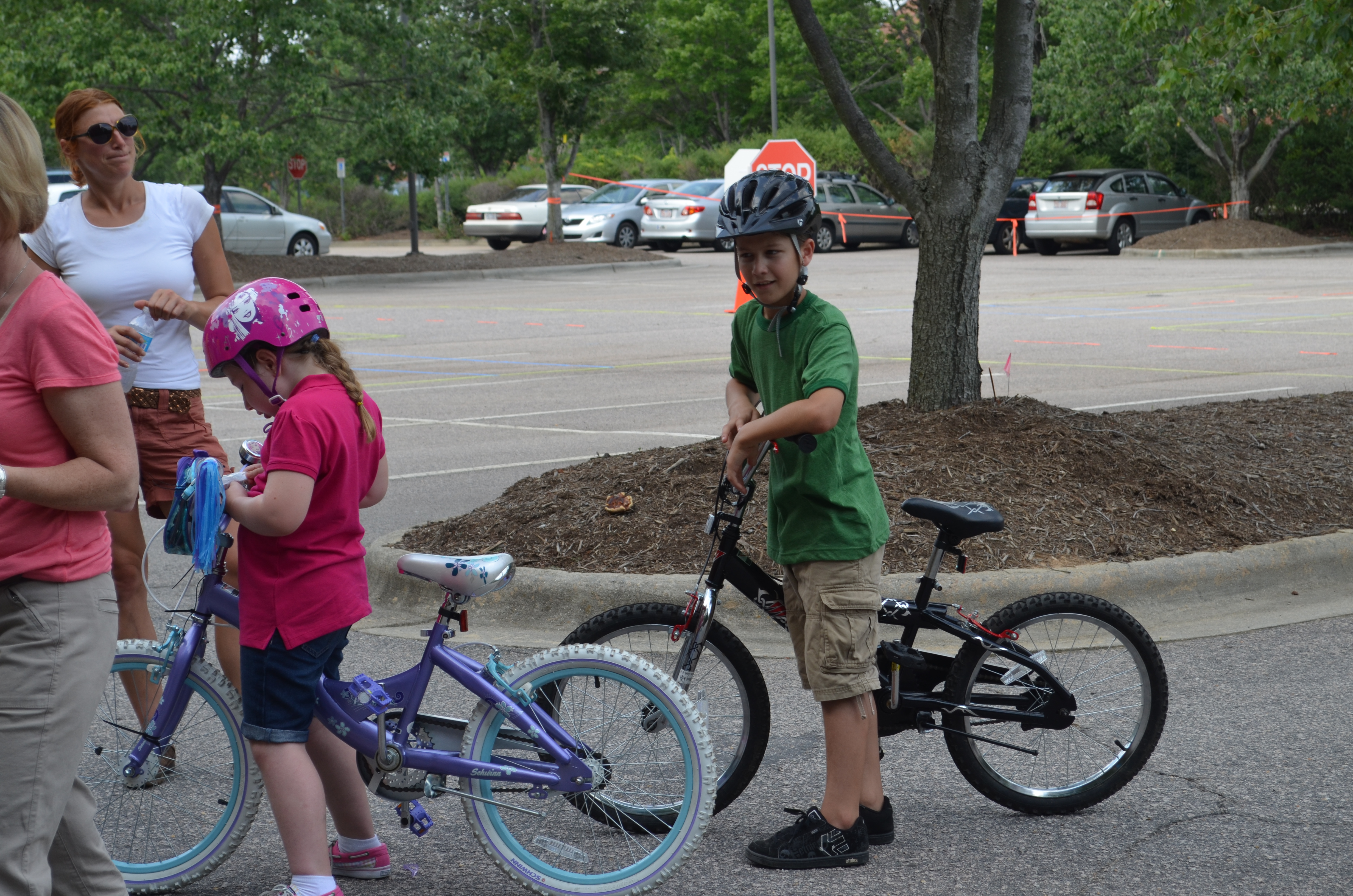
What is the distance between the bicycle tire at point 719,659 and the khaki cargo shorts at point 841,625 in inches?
10.6

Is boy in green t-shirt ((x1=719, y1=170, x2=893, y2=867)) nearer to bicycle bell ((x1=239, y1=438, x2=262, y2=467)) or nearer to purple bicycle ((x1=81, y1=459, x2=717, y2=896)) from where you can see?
purple bicycle ((x1=81, y1=459, x2=717, y2=896))

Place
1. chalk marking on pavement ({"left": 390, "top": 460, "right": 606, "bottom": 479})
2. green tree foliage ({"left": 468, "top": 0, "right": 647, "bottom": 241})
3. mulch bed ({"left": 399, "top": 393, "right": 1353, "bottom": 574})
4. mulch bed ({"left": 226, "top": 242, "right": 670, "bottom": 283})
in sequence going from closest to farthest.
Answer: mulch bed ({"left": 399, "top": 393, "right": 1353, "bottom": 574}) < chalk marking on pavement ({"left": 390, "top": 460, "right": 606, "bottom": 479}) < mulch bed ({"left": 226, "top": 242, "right": 670, "bottom": 283}) < green tree foliage ({"left": 468, "top": 0, "right": 647, "bottom": 241})

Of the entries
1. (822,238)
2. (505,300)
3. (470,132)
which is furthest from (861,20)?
(505,300)

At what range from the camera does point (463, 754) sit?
3578 millimetres

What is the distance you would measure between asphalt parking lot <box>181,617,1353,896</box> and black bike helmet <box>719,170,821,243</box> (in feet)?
5.41

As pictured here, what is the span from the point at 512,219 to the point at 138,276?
33852mm

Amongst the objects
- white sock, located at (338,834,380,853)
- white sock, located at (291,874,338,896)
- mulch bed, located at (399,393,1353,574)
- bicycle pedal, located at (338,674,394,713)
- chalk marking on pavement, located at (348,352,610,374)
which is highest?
bicycle pedal, located at (338,674,394,713)

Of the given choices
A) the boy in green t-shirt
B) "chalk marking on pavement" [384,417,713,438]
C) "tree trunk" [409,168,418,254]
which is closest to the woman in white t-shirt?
the boy in green t-shirt

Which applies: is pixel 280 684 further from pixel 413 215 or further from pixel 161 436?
pixel 413 215

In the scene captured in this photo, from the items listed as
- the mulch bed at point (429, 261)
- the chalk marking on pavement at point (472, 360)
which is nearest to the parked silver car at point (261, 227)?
the mulch bed at point (429, 261)

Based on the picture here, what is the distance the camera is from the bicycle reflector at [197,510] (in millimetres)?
3258

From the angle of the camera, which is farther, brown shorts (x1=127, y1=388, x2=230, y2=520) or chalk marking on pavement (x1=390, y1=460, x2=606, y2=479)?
chalk marking on pavement (x1=390, y1=460, x2=606, y2=479)

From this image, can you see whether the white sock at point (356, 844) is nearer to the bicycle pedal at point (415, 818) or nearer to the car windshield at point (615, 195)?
the bicycle pedal at point (415, 818)

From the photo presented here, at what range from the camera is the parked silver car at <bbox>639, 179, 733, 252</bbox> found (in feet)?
118
